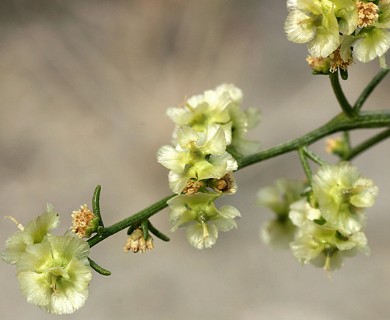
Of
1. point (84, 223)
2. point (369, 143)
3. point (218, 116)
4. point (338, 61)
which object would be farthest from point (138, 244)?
point (369, 143)

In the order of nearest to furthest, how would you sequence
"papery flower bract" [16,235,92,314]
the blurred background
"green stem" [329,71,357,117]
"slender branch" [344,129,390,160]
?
"papery flower bract" [16,235,92,314] < "green stem" [329,71,357,117] < "slender branch" [344,129,390,160] < the blurred background

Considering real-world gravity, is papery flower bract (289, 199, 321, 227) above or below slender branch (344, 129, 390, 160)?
below

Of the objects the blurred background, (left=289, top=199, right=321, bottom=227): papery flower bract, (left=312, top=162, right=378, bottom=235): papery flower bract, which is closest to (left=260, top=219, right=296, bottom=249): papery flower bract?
(left=289, top=199, right=321, bottom=227): papery flower bract

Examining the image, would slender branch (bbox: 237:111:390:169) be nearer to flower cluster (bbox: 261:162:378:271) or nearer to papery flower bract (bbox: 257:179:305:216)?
flower cluster (bbox: 261:162:378:271)

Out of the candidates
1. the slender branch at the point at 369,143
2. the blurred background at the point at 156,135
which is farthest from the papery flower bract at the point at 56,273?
the blurred background at the point at 156,135

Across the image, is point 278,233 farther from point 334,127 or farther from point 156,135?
point 156,135

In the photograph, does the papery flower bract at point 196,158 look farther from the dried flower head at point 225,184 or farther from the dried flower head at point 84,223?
the dried flower head at point 84,223
